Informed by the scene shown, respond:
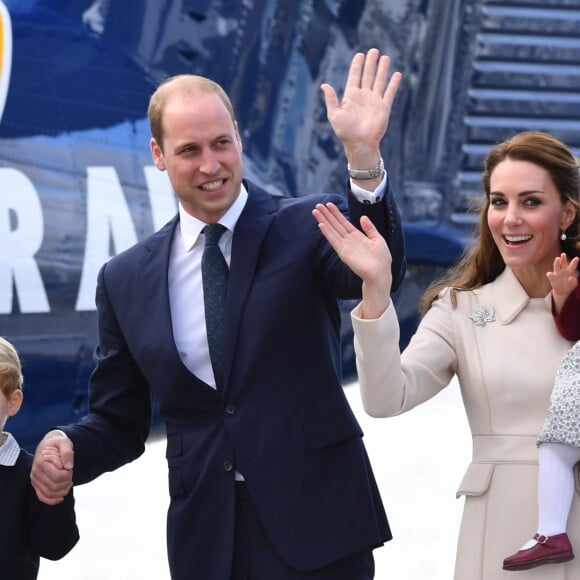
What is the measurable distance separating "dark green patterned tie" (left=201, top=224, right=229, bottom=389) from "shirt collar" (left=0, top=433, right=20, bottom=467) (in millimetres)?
510

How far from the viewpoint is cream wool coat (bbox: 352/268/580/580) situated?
2.62 meters

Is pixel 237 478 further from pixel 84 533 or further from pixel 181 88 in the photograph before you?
pixel 84 533

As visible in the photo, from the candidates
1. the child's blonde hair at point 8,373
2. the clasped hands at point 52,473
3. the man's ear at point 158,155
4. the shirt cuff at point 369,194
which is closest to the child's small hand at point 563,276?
the shirt cuff at point 369,194

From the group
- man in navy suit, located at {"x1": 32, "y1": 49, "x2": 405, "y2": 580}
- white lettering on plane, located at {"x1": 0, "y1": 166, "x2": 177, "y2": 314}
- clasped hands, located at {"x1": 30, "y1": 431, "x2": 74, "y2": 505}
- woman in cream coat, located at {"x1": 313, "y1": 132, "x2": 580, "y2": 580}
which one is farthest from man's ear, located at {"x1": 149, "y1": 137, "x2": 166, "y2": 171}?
white lettering on plane, located at {"x1": 0, "y1": 166, "x2": 177, "y2": 314}

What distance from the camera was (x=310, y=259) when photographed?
2779 mm

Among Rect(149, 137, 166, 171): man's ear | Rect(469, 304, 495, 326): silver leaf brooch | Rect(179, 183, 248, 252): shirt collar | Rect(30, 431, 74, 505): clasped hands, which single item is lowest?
Rect(30, 431, 74, 505): clasped hands

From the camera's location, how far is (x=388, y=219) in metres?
2.65

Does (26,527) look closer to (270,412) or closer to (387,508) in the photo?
(270,412)

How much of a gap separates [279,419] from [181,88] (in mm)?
764

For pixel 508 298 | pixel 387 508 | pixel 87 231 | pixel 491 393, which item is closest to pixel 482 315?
pixel 508 298

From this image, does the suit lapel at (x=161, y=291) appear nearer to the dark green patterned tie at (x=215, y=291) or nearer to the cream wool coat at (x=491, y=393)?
the dark green patterned tie at (x=215, y=291)

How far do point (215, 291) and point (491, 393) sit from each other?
638 millimetres

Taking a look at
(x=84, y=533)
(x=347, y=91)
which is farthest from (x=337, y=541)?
(x=84, y=533)

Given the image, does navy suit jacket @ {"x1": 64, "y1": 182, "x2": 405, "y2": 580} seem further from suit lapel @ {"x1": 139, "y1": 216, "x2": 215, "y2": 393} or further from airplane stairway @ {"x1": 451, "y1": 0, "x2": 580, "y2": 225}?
airplane stairway @ {"x1": 451, "y1": 0, "x2": 580, "y2": 225}
